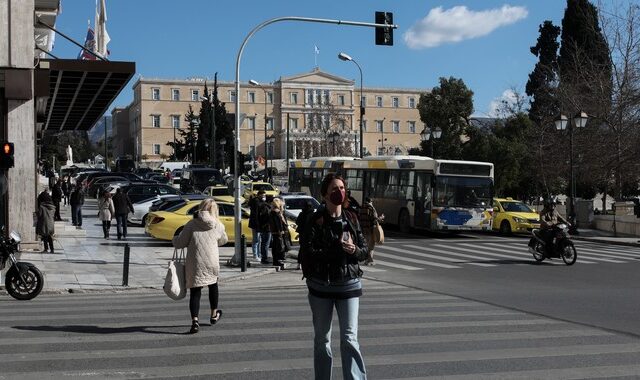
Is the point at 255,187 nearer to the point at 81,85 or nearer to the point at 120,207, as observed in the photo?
the point at 120,207

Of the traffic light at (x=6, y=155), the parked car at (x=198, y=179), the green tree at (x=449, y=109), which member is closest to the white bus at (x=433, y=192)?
the traffic light at (x=6, y=155)

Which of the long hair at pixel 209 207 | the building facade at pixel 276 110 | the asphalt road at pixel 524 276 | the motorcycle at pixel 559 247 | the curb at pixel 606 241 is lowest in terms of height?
the curb at pixel 606 241

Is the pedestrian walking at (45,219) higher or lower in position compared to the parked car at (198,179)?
lower

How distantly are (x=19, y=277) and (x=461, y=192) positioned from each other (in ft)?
62.3


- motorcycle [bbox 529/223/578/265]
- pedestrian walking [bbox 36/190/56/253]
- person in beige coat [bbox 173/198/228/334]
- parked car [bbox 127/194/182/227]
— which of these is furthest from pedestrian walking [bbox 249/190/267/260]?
parked car [bbox 127/194/182/227]

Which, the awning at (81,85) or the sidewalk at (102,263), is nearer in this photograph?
the sidewalk at (102,263)

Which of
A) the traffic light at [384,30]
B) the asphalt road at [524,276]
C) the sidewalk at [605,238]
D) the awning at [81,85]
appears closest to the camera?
the asphalt road at [524,276]

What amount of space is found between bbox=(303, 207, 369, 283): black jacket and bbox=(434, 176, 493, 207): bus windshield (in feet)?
76.6

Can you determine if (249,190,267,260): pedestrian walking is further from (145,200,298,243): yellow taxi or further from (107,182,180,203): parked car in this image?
(107,182,180,203): parked car

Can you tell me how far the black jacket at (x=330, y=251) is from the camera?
19.4 feet

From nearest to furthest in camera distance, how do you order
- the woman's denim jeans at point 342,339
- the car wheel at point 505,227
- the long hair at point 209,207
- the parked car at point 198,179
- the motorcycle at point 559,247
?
the woman's denim jeans at point 342,339 < the long hair at point 209,207 < the motorcycle at point 559,247 < the car wheel at point 505,227 < the parked car at point 198,179

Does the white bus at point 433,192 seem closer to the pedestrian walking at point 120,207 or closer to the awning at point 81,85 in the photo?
the pedestrian walking at point 120,207

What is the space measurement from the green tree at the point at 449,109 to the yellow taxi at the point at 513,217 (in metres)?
28.9

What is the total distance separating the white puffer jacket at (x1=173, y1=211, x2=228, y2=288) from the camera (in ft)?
32.0
